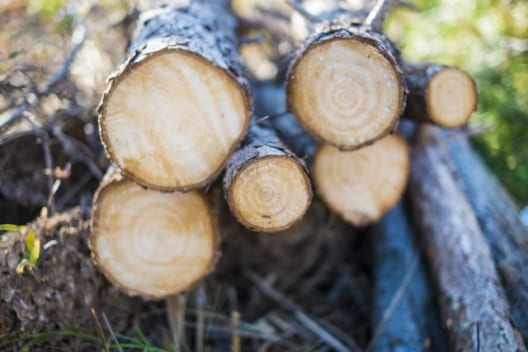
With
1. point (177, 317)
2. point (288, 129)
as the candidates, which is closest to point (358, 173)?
point (288, 129)

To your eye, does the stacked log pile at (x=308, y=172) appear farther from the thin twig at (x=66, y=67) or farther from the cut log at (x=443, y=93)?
the thin twig at (x=66, y=67)

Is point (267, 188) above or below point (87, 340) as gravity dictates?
above

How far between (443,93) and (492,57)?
1.56m

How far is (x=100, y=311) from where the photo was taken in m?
1.97

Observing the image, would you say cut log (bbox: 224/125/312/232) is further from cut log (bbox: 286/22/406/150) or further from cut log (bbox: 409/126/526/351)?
cut log (bbox: 409/126/526/351)

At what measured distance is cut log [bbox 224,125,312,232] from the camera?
5.32ft

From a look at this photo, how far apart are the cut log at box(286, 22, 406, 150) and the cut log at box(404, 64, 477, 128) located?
0.31 m

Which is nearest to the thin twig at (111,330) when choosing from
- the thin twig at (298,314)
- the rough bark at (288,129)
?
the thin twig at (298,314)

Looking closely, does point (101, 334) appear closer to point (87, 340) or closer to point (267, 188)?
point (87, 340)

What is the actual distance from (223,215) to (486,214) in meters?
1.27

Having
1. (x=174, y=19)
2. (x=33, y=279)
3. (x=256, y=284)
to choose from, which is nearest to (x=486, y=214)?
(x=256, y=284)

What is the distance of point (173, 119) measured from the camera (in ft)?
5.52

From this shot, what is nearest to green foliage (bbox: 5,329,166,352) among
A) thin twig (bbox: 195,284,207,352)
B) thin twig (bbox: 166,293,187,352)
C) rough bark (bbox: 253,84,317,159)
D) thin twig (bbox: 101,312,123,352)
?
thin twig (bbox: 101,312,123,352)

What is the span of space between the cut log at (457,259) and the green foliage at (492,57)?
2.37 feet
